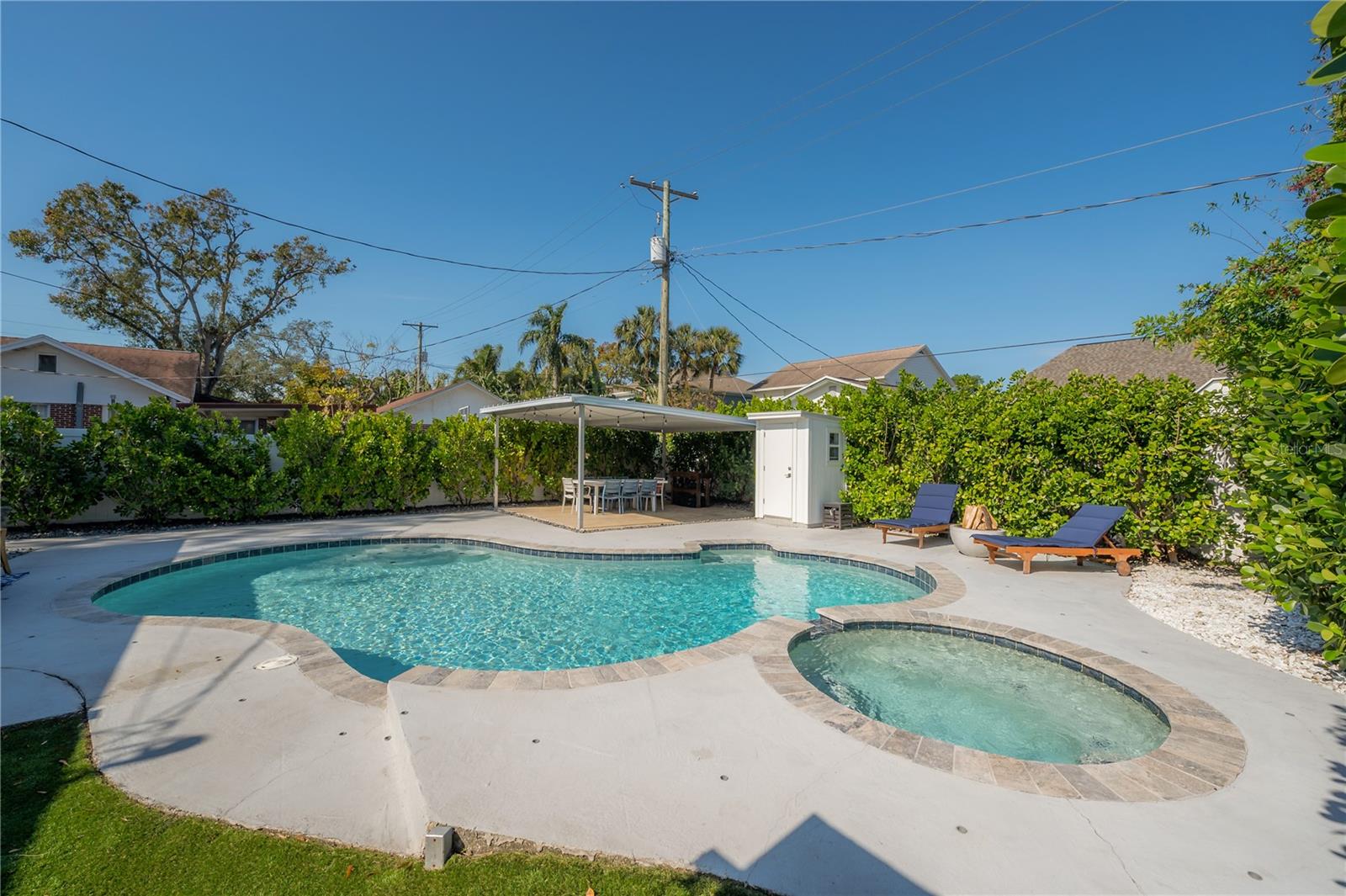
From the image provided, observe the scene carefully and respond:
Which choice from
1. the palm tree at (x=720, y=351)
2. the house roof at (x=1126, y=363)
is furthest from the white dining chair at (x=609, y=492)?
the palm tree at (x=720, y=351)

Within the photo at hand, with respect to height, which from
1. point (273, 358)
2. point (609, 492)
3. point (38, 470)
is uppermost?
point (273, 358)

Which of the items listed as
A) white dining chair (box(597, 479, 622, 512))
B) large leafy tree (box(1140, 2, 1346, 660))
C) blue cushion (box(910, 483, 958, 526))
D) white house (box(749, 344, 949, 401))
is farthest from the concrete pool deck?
white house (box(749, 344, 949, 401))

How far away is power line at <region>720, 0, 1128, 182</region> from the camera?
9.43 meters

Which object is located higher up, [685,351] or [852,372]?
[685,351]

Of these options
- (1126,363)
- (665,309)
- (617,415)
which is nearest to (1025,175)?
(665,309)

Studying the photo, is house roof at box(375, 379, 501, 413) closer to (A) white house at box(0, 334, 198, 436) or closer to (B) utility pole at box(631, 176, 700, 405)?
(A) white house at box(0, 334, 198, 436)

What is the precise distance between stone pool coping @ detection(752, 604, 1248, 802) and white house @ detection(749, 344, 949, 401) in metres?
20.1

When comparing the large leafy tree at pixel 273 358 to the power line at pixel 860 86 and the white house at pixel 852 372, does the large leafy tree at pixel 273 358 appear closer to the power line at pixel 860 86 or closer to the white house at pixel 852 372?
the white house at pixel 852 372

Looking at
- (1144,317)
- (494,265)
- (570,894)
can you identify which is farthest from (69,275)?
(1144,317)

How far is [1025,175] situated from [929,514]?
7.20 metres

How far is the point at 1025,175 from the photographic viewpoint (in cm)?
1181

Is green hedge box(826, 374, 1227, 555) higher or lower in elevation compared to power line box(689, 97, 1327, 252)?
lower

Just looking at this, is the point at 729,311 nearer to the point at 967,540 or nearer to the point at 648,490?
the point at 648,490

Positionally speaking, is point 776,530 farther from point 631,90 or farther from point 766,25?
point 631,90
